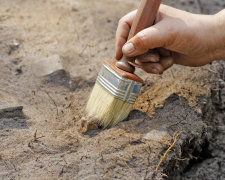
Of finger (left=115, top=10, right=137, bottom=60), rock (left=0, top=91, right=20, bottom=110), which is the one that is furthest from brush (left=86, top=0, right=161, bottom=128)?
rock (left=0, top=91, right=20, bottom=110)

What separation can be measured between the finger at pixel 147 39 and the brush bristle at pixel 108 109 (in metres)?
0.44

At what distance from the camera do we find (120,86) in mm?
2660

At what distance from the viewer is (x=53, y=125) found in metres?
2.81

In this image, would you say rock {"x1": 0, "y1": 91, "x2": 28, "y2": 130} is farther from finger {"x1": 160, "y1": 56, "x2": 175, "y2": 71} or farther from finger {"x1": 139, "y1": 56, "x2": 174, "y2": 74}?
finger {"x1": 160, "y1": 56, "x2": 175, "y2": 71}

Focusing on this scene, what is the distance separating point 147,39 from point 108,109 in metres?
0.69

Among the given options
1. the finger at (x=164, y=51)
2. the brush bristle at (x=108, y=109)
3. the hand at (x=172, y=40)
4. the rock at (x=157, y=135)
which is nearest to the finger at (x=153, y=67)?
the hand at (x=172, y=40)

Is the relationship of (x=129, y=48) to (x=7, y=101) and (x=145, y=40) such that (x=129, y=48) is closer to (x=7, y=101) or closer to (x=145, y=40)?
(x=145, y=40)

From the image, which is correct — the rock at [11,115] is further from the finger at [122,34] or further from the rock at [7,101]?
the finger at [122,34]

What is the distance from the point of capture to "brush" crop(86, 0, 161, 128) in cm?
265

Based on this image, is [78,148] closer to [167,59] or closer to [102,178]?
[102,178]

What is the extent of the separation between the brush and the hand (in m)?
0.10

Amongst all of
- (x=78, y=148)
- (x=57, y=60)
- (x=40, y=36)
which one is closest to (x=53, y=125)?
(x=78, y=148)

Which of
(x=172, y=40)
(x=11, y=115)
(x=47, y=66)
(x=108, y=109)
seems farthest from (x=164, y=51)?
(x=11, y=115)

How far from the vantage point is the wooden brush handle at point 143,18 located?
2.62 meters
